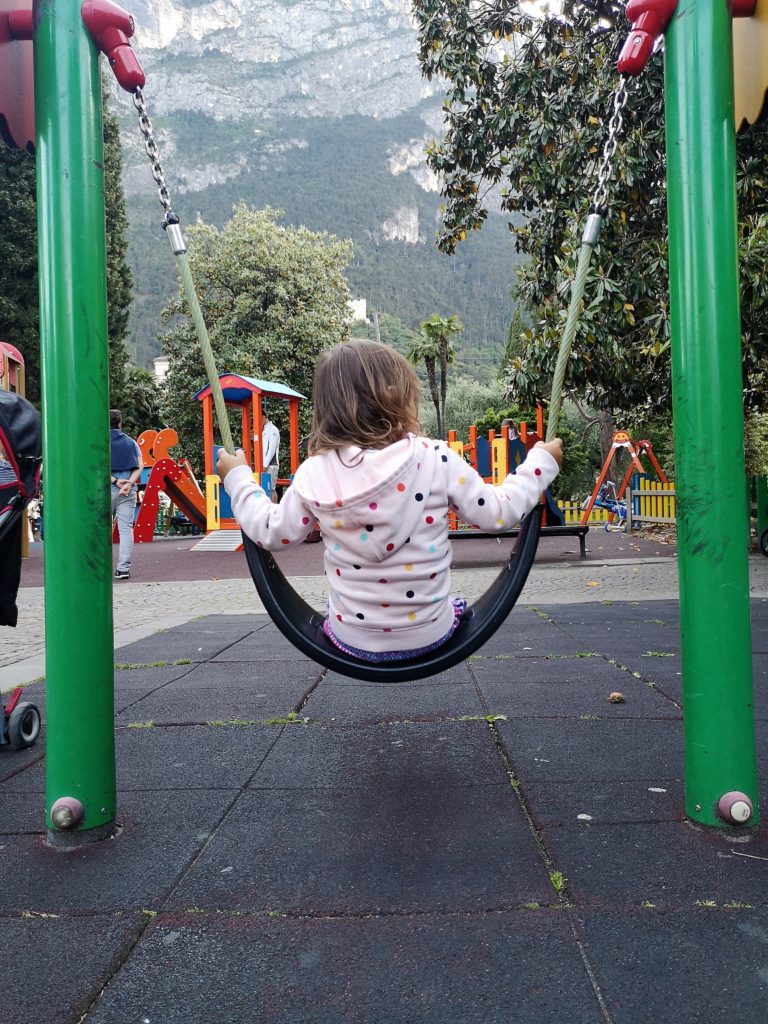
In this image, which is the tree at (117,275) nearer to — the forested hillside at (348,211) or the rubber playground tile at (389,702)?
the rubber playground tile at (389,702)

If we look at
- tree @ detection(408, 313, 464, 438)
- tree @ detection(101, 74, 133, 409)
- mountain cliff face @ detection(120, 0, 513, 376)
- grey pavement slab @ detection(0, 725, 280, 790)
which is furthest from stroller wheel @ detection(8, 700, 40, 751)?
mountain cliff face @ detection(120, 0, 513, 376)

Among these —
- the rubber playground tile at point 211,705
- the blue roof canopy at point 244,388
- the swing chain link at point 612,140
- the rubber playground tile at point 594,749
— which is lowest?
the rubber playground tile at point 211,705

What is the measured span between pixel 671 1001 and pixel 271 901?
75 centimetres

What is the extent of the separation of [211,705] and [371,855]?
161 cm

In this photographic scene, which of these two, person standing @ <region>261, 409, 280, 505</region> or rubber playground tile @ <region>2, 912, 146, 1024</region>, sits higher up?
person standing @ <region>261, 409, 280, 505</region>

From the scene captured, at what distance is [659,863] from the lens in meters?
1.77

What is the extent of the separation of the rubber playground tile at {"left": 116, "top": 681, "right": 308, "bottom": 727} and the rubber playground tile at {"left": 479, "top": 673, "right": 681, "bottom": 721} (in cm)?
81

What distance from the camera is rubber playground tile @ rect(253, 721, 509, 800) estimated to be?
7.79 feet

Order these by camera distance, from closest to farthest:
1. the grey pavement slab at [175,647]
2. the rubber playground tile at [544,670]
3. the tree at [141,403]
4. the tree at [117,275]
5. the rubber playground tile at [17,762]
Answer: the rubber playground tile at [17,762] → the rubber playground tile at [544,670] → the grey pavement slab at [175,647] → the tree at [117,275] → the tree at [141,403]


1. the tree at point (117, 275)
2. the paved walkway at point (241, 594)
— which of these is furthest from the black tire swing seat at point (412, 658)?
the tree at point (117, 275)

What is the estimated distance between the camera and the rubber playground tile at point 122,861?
1682 millimetres

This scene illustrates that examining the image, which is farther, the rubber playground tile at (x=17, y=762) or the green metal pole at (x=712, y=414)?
the rubber playground tile at (x=17, y=762)

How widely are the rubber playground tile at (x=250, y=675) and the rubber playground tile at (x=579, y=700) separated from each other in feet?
2.78

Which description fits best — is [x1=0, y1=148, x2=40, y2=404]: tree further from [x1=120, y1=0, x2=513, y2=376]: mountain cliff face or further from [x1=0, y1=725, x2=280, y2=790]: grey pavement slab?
[x1=120, y1=0, x2=513, y2=376]: mountain cliff face
